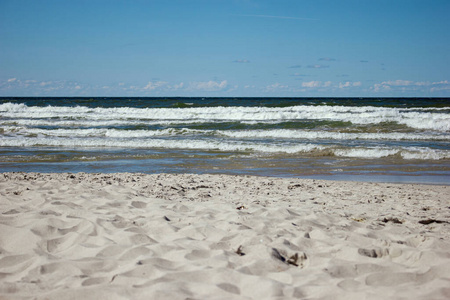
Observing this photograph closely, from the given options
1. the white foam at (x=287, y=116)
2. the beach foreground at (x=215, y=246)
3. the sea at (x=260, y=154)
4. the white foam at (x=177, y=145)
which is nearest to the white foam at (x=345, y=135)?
the sea at (x=260, y=154)

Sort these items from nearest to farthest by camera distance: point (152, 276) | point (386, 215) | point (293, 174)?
1. point (152, 276)
2. point (386, 215)
3. point (293, 174)

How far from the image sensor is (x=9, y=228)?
3.56 m

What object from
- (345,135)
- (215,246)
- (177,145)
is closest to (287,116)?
(345,135)

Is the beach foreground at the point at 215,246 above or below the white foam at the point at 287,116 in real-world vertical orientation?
below

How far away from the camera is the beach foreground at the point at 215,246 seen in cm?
247

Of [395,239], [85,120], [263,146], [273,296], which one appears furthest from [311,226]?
[85,120]

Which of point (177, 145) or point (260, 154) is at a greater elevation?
point (177, 145)

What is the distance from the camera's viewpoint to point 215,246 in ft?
10.8

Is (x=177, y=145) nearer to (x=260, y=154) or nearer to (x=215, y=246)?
(x=260, y=154)

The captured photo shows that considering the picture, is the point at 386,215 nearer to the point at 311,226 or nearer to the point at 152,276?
the point at 311,226

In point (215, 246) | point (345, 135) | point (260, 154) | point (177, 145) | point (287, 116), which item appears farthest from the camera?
point (287, 116)

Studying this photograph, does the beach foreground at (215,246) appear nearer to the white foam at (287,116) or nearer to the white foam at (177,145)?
the white foam at (177,145)

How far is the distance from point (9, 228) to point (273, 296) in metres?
2.76

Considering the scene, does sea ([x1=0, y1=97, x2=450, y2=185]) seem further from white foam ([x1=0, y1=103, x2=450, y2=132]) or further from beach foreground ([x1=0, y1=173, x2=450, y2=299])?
beach foreground ([x1=0, y1=173, x2=450, y2=299])
